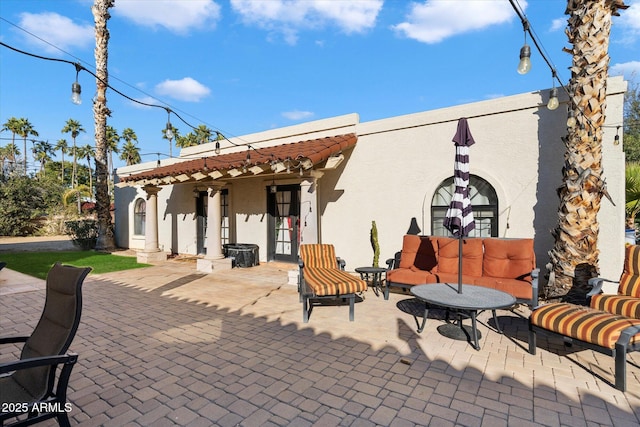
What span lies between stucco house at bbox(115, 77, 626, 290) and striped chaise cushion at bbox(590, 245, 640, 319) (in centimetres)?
161

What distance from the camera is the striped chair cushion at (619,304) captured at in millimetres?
3906

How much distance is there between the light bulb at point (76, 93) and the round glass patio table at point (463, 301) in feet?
19.8

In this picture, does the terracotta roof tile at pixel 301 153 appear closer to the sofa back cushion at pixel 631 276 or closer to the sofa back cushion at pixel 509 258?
the sofa back cushion at pixel 509 258

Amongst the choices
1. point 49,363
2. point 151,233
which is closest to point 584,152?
point 49,363

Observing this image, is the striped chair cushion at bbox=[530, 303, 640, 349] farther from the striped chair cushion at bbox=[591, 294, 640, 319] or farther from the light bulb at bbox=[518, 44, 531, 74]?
the light bulb at bbox=[518, 44, 531, 74]

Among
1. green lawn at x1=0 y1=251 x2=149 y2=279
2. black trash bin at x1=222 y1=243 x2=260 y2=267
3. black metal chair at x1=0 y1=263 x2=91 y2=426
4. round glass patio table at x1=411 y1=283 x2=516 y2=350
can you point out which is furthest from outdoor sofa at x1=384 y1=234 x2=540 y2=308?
green lawn at x1=0 y1=251 x2=149 y2=279

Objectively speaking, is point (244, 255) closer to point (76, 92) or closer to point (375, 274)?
point (375, 274)

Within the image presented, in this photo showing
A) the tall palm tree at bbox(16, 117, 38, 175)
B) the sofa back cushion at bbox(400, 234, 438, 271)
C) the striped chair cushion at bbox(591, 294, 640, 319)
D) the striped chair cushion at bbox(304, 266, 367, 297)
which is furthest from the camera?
the tall palm tree at bbox(16, 117, 38, 175)

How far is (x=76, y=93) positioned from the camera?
198 inches

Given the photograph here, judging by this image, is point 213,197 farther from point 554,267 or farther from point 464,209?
point 554,267

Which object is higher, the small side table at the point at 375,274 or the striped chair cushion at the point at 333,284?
the striped chair cushion at the point at 333,284

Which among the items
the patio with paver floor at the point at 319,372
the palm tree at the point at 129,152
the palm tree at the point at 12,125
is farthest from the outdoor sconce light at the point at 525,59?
the palm tree at the point at 12,125

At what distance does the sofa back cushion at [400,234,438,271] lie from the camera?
6.79 meters

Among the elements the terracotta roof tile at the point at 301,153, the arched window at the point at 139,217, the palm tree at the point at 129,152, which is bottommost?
the arched window at the point at 139,217
